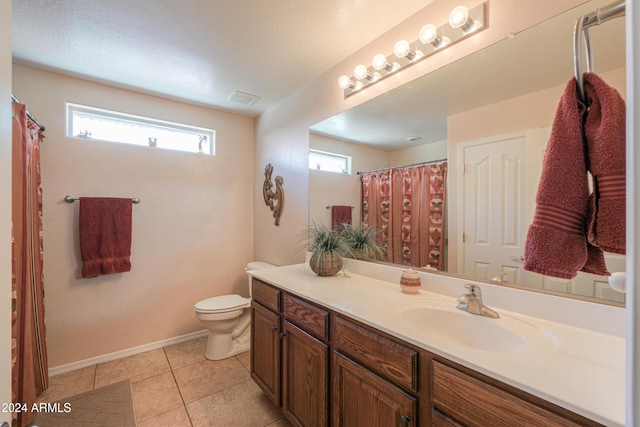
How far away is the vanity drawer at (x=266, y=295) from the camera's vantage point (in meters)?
1.61

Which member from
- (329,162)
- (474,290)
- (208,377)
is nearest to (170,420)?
(208,377)

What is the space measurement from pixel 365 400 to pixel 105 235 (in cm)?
238

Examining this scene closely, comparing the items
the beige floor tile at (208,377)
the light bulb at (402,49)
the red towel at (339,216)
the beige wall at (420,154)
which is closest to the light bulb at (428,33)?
the light bulb at (402,49)

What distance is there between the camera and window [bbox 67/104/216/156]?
7.45ft

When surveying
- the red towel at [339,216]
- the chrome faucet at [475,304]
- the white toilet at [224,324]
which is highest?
the red towel at [339,216]

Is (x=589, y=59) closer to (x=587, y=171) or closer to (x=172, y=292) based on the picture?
(x=587, y=171)

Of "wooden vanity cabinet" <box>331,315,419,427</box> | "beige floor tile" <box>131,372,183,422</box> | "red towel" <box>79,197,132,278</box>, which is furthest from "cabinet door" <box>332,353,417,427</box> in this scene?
"red towel" <box>79,197,132,278</box>

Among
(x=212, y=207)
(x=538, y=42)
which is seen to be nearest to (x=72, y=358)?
(x=212, y=207)

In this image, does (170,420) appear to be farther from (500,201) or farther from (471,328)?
(500,201)

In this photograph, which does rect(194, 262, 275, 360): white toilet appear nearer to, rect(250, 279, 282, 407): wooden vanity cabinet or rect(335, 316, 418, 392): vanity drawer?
rect(250, 279, 282, 407): wooden vanity cabinet

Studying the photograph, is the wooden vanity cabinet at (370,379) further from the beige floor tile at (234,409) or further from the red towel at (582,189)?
the beige floor tile at (234,409)

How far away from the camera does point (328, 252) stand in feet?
5.95

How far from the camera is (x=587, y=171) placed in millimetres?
634

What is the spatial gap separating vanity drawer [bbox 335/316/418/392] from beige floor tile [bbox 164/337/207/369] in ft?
5.80
